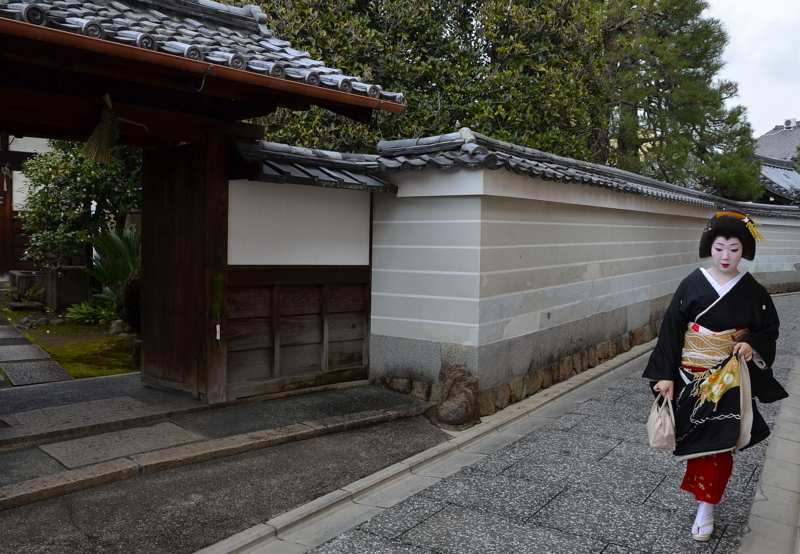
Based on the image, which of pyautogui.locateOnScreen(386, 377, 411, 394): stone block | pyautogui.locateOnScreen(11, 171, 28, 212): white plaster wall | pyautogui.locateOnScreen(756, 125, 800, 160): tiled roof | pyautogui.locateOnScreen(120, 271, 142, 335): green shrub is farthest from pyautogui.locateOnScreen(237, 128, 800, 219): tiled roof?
pyautogui.locateOnScreen(756, 125, 800, 160): tiled roof

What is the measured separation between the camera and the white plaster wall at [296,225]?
6.60m

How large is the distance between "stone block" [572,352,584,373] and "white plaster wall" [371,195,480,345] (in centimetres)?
307

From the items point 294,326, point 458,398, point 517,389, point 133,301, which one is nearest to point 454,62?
point 517,389

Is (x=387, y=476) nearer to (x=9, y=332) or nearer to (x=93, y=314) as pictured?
(x=9, y=332)

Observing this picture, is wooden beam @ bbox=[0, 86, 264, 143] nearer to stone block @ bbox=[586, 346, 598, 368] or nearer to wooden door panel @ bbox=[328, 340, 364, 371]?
wooden door panel @ bbox=[328, 340, 364, 371]

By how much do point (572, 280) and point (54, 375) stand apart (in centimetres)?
694

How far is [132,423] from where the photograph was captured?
5.84 m

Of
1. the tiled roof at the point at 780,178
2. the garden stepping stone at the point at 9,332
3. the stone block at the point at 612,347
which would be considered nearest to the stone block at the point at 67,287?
the garden stepping stone at the point at 9,332

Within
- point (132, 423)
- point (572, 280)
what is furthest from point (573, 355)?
point (132, 423)

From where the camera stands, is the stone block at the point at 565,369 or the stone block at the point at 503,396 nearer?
the stone block at the point at 503,396

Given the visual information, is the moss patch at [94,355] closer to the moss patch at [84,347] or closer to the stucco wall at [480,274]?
the moss patch at [84,347]

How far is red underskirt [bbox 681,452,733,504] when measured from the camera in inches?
169

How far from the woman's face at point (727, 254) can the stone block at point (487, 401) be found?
3299 mm

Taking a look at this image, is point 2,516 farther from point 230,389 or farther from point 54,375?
point 54,375
